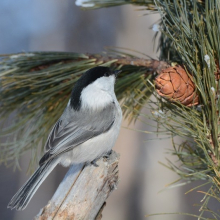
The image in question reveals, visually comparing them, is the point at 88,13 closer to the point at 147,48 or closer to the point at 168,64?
the point at 147,48

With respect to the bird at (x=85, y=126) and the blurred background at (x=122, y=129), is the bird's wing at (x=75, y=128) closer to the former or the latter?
the bird at (x=85, y=126)

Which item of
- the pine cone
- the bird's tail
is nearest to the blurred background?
the bird's tail

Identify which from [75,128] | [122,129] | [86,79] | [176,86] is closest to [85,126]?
[75,128]

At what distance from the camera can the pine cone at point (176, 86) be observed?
2.23ft

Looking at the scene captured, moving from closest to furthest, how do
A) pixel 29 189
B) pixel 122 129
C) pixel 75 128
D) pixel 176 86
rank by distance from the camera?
pixel 176 86, pixel 29 189, pixel 75 128, pixel 122 129

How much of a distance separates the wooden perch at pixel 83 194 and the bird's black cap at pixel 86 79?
181mm

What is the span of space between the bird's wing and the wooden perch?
0.43ft

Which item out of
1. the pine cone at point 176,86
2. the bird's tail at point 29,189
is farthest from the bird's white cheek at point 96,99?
the pine cone at point 176,86

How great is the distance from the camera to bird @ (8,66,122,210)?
0.92 metres

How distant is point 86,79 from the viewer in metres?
0.92

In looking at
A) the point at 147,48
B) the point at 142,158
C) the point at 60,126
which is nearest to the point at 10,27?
the point at 147,48

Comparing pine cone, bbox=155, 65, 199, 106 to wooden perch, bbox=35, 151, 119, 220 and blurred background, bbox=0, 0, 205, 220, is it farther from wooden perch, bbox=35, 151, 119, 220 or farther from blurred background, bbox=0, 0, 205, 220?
blurred background, bbox=0, 0, 205, 220

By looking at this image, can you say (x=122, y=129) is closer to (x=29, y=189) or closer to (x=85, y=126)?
(x=85, y=126)

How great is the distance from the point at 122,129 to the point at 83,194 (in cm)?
89
